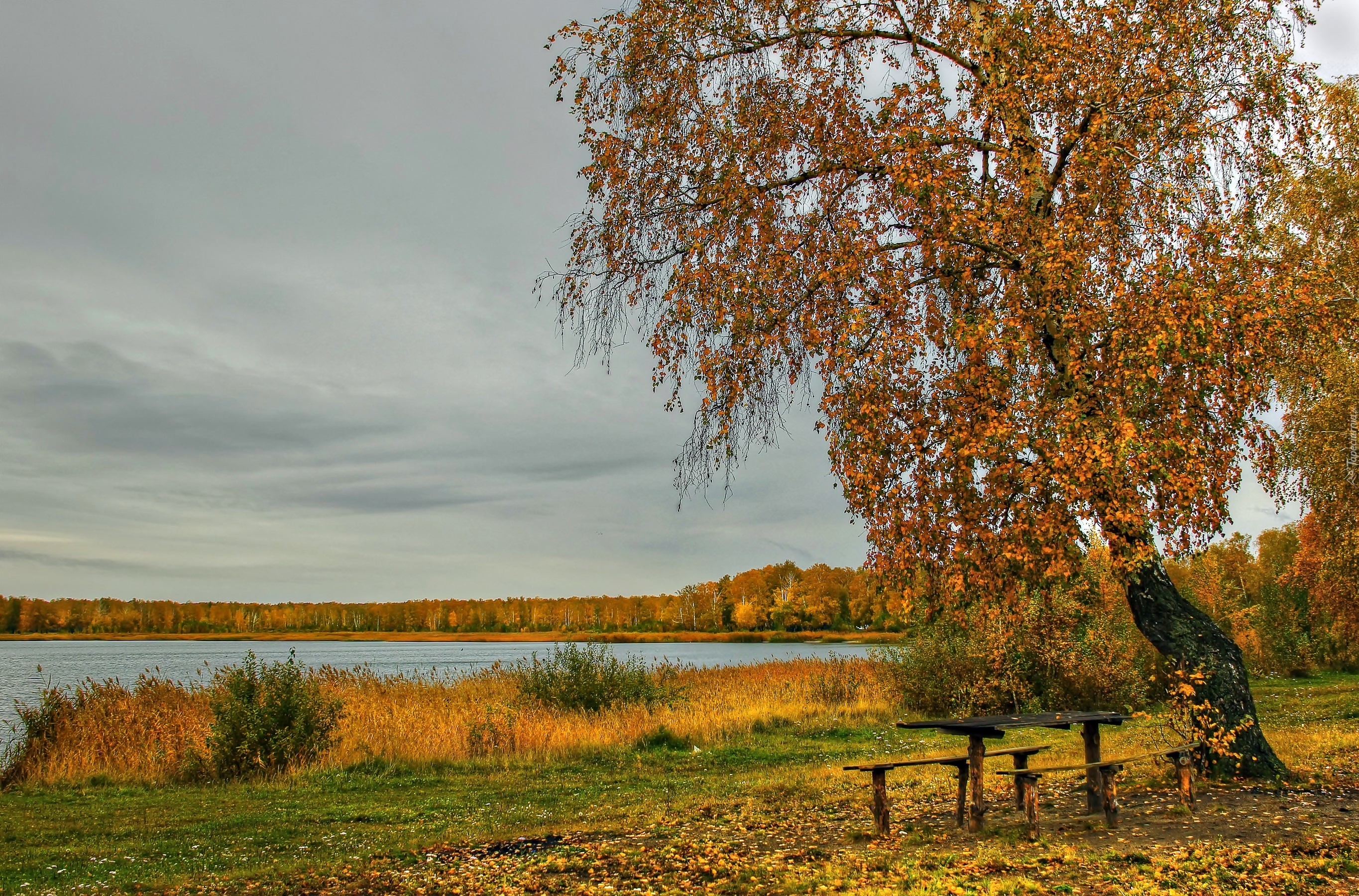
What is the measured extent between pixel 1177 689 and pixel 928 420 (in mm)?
4003

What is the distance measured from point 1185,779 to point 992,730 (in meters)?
2.18

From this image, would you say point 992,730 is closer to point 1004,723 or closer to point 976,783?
point 1004,723

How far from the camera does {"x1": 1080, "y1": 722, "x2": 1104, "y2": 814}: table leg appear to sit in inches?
305

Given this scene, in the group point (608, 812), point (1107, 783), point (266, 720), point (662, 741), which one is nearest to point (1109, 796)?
point (1107, 783)

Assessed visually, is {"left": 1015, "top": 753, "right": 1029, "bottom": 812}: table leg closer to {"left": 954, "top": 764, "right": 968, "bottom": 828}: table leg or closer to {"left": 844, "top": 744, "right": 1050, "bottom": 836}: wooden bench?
{"left": 844, "top": 744, "right": 1050, "bottom": 836}: wooden bench

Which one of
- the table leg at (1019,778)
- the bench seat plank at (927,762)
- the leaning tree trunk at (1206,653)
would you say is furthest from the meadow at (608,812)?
the bench seat plank at (927,762)

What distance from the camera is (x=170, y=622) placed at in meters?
144

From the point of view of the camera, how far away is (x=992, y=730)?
7246mm

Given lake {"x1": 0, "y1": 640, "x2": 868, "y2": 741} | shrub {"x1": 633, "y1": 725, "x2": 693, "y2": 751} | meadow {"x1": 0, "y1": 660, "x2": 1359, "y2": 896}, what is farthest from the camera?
lake {"x1": 0, "y1": 640, "x2": 868, "y2": 741}

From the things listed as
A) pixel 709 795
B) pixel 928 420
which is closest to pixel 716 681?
pixel 709 795

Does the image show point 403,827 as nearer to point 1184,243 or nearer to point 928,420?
point 928,420

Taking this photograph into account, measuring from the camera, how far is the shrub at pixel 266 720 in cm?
1385

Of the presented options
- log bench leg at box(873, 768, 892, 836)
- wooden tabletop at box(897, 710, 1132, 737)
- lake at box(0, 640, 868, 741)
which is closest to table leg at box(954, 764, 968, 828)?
wooden tabletop at box(897, 710, 1132, 737)

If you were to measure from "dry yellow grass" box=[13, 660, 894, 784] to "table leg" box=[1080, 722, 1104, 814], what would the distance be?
932cm
